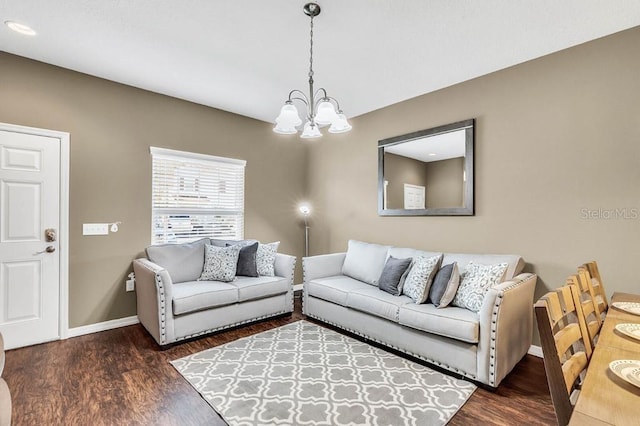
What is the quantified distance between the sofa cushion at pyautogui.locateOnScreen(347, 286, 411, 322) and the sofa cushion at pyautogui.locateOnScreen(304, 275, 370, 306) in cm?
11

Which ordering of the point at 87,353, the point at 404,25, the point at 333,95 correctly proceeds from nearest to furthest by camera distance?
the point at 404,25
the point at 87,353
the point at 333,95

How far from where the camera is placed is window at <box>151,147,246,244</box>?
3.71 m

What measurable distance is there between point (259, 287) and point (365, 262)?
1.26 meters

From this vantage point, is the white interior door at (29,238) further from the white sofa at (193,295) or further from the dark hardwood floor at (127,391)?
the white sofa at (193,295)

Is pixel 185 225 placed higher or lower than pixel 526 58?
lower

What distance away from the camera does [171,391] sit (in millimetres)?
2152

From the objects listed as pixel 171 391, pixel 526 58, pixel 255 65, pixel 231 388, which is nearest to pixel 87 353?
pixel 171 391

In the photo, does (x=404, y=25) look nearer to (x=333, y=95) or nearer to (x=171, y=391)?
(x=333, y=95)

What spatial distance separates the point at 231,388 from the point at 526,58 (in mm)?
3718

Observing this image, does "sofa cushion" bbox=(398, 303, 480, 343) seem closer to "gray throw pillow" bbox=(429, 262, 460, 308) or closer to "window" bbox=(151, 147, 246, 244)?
"gray throw pillow" bbox=(429, 262, 460, 308)

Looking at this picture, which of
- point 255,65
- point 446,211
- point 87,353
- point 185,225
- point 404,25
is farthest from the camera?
point 185,225

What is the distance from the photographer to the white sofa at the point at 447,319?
2.14m

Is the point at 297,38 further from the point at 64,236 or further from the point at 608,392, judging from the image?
the point at 64,236

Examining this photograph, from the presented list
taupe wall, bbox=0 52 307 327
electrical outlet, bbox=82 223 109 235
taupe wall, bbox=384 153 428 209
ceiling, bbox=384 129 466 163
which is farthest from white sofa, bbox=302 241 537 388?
electrical outlet, bbox=82 223 109 235
